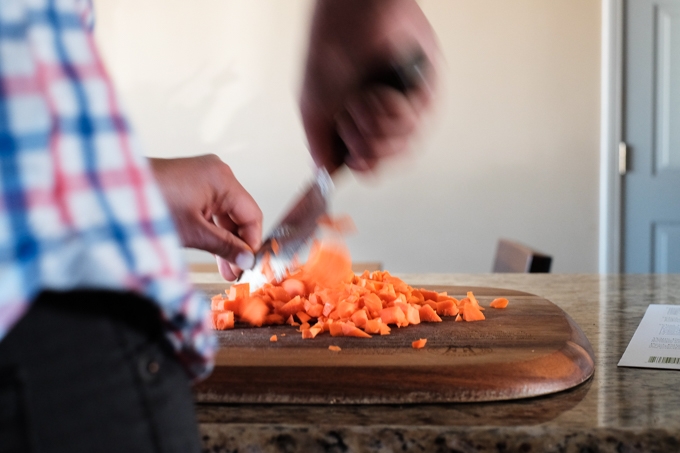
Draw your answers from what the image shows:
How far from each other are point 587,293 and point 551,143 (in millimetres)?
2093

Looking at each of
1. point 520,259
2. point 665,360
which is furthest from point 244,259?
point 520,259

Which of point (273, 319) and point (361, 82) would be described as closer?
point (361, 82)

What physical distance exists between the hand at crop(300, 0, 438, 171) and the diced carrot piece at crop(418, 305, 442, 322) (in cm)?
31

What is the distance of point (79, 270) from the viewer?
348mm

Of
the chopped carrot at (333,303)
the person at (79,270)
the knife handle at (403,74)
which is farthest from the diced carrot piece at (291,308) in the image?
the person at (79,270)

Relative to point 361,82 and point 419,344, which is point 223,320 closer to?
point 419,344

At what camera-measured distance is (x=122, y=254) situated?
357 mm

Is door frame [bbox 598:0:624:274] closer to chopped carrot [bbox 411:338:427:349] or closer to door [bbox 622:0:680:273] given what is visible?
door [bbox 622:0:680:273]

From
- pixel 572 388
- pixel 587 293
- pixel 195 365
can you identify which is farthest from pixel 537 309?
pixel 195 365

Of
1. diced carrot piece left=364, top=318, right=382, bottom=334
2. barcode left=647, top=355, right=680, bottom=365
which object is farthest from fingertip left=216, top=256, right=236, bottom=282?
barcode left=647, top=355, right=680, bottom=365

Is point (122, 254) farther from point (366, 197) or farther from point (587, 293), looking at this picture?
point (366, 197)

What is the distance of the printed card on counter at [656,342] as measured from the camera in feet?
2.87

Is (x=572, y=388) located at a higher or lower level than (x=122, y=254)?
lower

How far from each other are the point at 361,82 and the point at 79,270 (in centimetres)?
40
